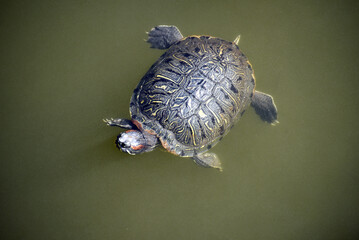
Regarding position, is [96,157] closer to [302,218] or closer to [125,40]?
[125,40]

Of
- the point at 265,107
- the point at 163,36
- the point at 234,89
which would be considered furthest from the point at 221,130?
the point at 163,36

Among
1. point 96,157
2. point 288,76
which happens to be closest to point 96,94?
point 96,157

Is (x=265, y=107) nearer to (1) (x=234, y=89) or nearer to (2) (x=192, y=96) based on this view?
(1) (x=234, y=89)

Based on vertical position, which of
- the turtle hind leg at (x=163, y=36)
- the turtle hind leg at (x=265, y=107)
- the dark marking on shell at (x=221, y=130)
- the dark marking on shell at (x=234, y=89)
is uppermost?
the turtle hind leg at (x=163, y=36)

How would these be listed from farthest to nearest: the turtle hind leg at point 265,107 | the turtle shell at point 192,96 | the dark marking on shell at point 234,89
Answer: the turtle hind leg at point 265,107 → the dark marking on shell at point 234,89 → the turtle shell at point 192,96

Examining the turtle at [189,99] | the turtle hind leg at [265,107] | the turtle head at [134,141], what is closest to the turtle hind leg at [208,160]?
the turtle at [189,99]

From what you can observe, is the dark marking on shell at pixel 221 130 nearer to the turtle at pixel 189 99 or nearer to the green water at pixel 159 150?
the turtle at pixel 189 99
